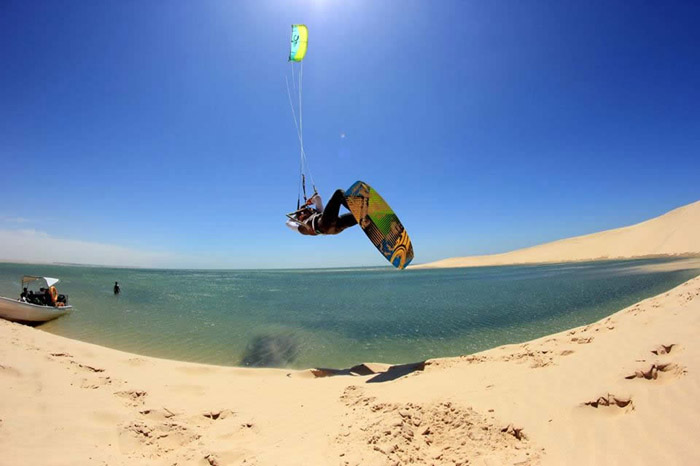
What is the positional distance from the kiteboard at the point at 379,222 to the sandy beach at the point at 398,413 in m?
3.83

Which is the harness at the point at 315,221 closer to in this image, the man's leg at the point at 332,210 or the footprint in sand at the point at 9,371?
the man's leg at the point at 332,210

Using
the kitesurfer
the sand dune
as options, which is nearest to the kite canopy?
the kitesurfer

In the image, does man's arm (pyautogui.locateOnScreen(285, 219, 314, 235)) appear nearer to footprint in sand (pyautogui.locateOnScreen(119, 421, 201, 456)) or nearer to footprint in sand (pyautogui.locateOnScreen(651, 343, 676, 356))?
footprint in sand (pyautogui.locateOnScreen(119, 421, 201, 456))

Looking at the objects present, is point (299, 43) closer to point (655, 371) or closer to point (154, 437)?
point (154, 437)

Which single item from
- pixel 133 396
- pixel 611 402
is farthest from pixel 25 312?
pixel 611 402

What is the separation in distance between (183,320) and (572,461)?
19.0 m

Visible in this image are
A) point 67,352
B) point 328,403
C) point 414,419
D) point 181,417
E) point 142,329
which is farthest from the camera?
point 142,329

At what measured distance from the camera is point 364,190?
356 inches

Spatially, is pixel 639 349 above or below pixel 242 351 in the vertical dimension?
above

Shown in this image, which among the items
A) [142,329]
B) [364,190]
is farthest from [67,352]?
[364,190]

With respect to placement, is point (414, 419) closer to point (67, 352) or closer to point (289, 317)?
point (67, 352)

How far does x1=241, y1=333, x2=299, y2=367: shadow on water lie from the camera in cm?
1046

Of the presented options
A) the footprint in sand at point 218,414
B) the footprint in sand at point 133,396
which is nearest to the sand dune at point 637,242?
the footprint in sand at point 218,414

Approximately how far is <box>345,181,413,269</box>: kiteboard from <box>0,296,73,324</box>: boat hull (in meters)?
17.1
